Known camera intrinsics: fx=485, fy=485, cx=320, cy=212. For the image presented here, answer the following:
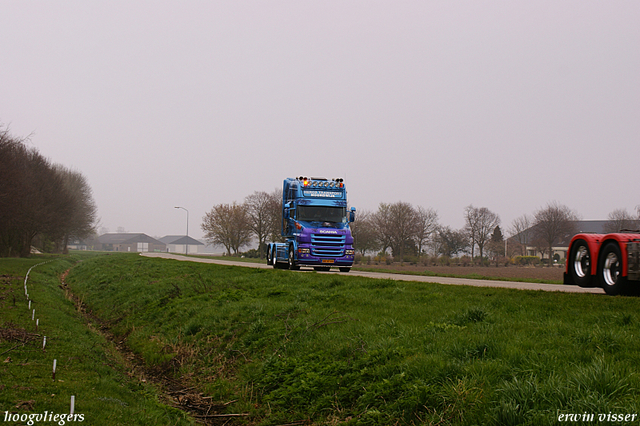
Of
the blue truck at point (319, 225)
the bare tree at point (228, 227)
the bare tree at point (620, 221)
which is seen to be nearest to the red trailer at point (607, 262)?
the blue truck at point (319, 225)

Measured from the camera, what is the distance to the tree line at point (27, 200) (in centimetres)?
3691

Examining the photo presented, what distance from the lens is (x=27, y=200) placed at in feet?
154

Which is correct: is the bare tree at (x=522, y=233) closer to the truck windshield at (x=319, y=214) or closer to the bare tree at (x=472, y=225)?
the bare tree at (x=472, y=225)

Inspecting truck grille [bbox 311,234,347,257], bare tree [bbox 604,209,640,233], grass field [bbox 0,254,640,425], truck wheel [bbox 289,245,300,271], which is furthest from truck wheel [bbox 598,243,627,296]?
bare tree [bbox 604,209,640,233]

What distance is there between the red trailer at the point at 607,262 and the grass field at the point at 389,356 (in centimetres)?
69

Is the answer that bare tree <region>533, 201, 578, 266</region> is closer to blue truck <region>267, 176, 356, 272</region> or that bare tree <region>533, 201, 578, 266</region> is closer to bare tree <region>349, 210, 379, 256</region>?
bare tree <region>349, 210, 379, 256</region>

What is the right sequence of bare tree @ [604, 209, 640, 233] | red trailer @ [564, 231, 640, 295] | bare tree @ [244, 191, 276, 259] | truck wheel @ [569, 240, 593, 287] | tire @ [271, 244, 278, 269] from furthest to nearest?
1. bare tree @ [244, 191, 276, 259]
2. bare tree @ [604, 209, 640, 233]
3. tire @ [271, 244, 278, 269]
4. truck wheel @ [569, 240, 593, 287]
5. red trailer @ [564, 231, 640, 295]

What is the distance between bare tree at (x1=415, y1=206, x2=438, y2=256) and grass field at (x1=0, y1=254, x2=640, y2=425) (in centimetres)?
6636

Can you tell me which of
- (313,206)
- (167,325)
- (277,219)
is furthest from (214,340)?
(277,219)

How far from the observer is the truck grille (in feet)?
81.5

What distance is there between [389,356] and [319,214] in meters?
17.6

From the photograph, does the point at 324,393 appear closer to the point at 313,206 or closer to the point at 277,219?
the point at 313,206

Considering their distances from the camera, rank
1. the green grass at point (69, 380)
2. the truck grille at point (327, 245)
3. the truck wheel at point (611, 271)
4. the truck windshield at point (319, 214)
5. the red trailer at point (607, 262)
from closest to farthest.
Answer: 1. the green grass at point (69, 380)
2. the red trailer at point (607, 262)
3. the truck wheel at point (611, 271)
4. the truck grille at point (327, 245)
5. the truck windshield at point (319, 214)

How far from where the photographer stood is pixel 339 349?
29.7 ft
